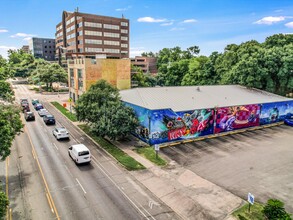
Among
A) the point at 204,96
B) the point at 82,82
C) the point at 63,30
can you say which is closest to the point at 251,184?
the point at 204,96

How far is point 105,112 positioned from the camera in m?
30.4

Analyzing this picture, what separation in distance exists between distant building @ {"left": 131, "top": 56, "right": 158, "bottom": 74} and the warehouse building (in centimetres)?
9821

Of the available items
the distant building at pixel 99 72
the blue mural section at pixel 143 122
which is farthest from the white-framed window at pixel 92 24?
the blue mural section at pixel 143 122

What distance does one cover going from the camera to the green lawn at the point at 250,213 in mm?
15534

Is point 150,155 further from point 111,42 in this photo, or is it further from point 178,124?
point 111,42

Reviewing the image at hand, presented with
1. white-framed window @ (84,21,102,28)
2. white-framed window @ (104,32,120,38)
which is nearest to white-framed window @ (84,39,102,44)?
white-framed window @ (104,32,120,38)

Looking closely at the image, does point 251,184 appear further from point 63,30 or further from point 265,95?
point 63,30

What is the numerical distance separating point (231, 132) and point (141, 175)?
62.7ft

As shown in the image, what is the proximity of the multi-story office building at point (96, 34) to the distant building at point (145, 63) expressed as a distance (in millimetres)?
24863

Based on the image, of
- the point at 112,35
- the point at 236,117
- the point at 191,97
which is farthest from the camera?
the point at 112,35

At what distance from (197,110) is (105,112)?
40.5 ft

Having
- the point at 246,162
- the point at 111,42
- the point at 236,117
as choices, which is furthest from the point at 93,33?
the point at 246,162

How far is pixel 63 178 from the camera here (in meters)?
21.0

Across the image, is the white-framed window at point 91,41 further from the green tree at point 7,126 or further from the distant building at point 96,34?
the green tree at point 7,126
